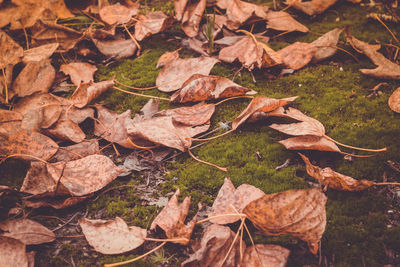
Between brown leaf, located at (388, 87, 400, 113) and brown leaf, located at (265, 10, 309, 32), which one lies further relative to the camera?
brown leaf, located at (265, 10, 309, 32)

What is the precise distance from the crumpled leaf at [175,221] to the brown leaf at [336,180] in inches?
18.8

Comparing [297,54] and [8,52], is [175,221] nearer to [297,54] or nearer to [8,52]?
[297,54]

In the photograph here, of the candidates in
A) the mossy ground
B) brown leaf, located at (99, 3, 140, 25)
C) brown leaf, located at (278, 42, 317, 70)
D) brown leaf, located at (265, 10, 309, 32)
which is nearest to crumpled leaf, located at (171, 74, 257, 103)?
the mossy ground

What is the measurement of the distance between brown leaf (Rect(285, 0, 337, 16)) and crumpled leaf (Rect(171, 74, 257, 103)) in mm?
925

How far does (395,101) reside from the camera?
4.63 ft

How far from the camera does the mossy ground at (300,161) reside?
100 cm

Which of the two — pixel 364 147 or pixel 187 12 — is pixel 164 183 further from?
pixel 187 12

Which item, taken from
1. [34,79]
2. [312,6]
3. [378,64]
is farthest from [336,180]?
[34,79]

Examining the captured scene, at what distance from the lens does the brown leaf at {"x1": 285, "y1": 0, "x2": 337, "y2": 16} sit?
82.6 inches

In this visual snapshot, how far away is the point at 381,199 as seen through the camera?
1.09 metres

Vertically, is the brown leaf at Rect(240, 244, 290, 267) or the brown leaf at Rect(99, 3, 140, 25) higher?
the brown leaf at Rect(99, 3, 140, 25)

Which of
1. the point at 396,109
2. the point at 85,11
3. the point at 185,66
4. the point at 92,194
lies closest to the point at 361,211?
the point at 396,109

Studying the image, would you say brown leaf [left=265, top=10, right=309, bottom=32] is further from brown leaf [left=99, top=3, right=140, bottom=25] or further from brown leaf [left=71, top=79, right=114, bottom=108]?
brown leaf [left=71, top=79, right=114, bottom=108]

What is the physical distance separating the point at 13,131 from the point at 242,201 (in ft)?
3.71
